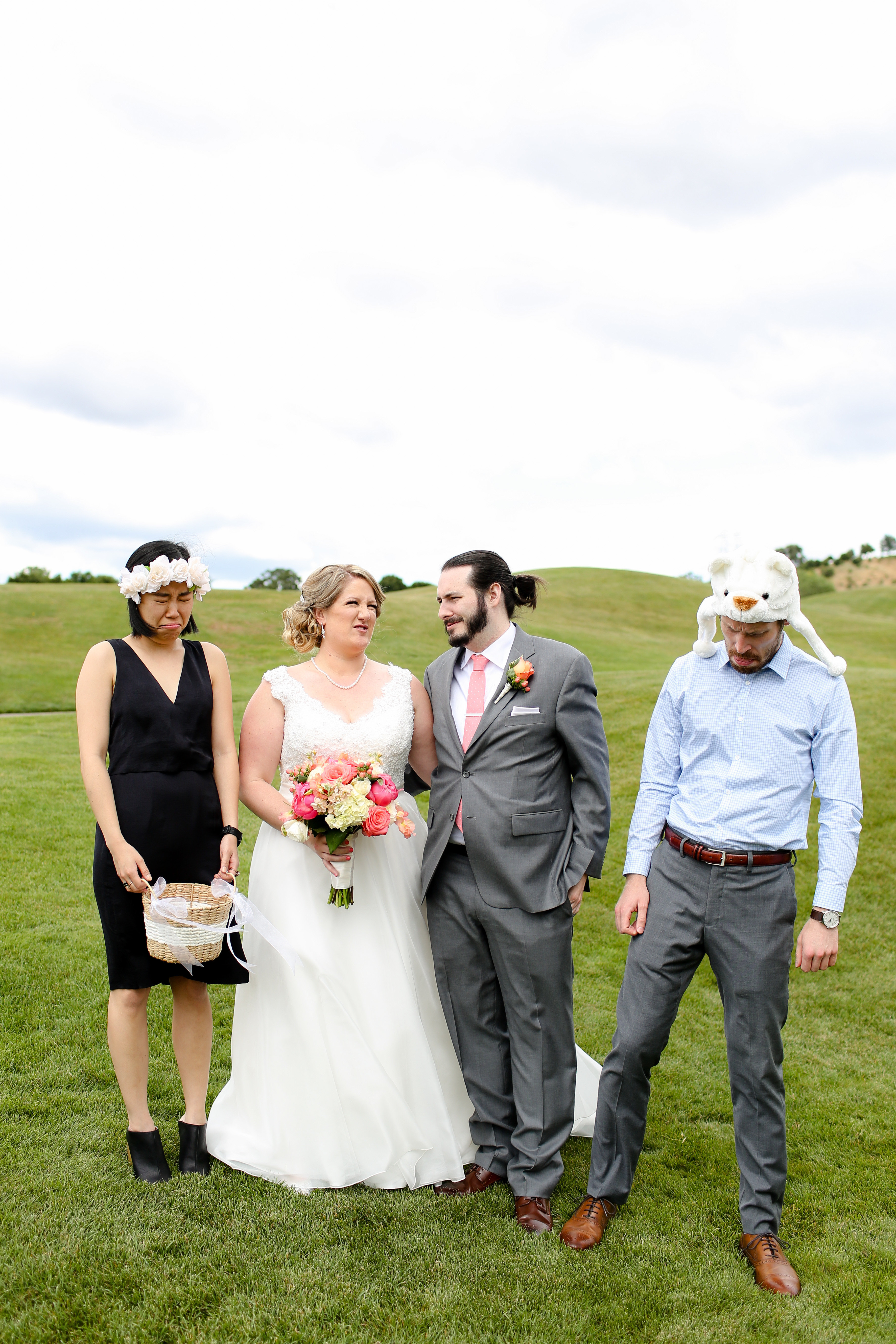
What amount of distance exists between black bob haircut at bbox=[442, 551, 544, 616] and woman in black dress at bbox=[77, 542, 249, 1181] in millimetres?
1261

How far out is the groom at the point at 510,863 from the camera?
432 centimetres

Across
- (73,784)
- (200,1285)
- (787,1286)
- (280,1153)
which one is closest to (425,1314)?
(200,1285)

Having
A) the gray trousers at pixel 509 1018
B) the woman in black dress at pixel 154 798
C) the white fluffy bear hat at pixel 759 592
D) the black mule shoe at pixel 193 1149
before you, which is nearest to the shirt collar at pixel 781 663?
the white fluffy bear hat at pixel 759 592

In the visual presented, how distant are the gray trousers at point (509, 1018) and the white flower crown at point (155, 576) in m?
1.84

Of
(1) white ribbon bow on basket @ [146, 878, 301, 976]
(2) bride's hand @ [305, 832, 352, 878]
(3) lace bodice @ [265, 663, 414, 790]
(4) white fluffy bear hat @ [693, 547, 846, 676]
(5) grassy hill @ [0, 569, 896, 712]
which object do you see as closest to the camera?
(4) white fluffy bear hat @ [693, 547, 846, 676]

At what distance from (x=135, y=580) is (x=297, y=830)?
1.33 m

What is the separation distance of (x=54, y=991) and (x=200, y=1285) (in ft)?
11.8

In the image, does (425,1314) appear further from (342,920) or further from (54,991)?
(54,991)

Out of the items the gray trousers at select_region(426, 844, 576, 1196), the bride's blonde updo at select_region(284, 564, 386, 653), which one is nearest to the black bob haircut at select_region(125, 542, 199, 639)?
the bride's blonde updo at select_region(284, 564, 386, 653)

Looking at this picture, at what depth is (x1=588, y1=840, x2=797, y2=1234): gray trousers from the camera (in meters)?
3.84

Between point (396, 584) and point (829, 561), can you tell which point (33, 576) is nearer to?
point (396, 584)

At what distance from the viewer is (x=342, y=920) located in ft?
14.7

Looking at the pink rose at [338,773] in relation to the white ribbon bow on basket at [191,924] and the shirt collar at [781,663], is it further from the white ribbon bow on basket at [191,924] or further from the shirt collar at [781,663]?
the shirt collar at [781,663]

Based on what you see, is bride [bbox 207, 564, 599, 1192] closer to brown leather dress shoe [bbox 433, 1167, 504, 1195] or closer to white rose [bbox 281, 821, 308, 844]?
brown leather dress shoe [bbox 433, 1167, 504, 1195]
